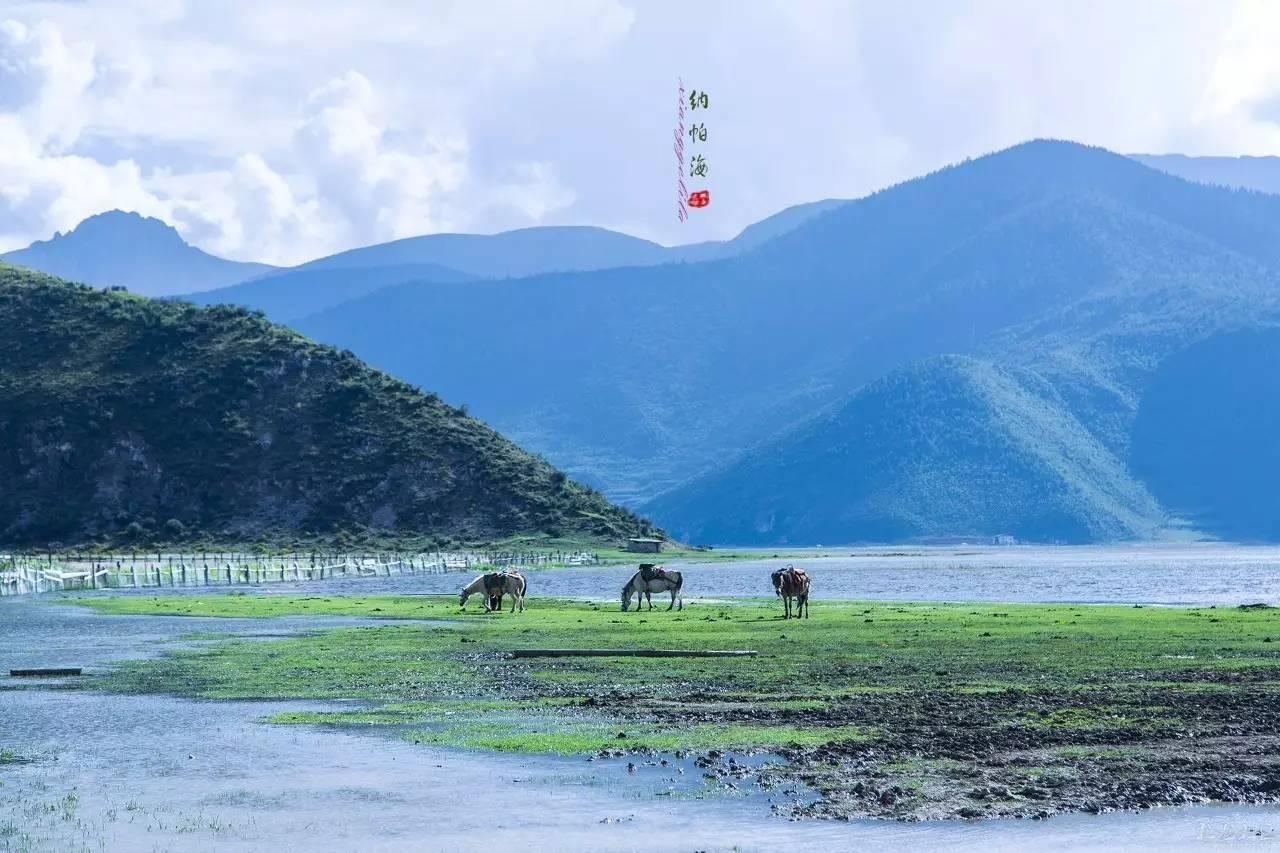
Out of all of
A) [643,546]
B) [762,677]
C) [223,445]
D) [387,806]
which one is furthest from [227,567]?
[387,806]

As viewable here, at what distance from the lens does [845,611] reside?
62.5 metres

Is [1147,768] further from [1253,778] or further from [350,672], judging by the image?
[350,672]

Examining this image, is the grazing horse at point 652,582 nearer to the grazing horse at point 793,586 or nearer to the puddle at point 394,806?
the grazing horse at point 793,586

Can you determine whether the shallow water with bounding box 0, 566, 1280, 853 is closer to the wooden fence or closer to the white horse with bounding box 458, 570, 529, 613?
the white horse with bounding box 458, 570, 529, 613

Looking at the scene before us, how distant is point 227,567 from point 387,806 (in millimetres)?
87142

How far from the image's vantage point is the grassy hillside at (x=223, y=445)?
16000 centimetres

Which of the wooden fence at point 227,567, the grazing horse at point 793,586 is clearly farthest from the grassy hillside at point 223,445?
the grazing horse at point 793,586

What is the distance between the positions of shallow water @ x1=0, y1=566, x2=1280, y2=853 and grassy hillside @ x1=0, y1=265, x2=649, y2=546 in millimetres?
131062

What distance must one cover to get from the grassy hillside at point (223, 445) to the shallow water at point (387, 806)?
131062 millimetres

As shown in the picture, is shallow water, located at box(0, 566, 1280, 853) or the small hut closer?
shallow water, located at box(0, 566, 1280, 853)

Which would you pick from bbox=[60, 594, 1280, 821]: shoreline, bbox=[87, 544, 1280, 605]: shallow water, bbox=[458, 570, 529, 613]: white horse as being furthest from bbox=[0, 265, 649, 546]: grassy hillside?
bbox=[60, 594, 1280, 821]: shoreline

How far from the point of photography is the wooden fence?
3819 inches

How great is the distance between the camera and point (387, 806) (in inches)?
907

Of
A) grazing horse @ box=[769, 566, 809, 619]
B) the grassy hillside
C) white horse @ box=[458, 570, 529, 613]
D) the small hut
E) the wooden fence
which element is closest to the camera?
grazing horse @ box=[769, 566, 809, 619]
